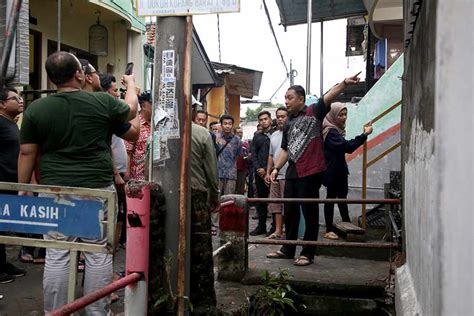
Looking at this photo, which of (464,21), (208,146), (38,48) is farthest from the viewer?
(38,48)

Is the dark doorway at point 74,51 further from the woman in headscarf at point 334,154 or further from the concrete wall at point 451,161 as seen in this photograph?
the concrete wall at point 451,161

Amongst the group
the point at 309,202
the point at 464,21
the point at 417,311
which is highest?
the point at 464,21

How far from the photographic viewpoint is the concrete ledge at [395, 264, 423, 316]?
297 cm

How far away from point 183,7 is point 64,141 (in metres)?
1.07

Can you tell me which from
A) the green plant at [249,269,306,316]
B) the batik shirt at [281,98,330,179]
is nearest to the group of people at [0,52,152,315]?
the green plant at [249,269,306,316]

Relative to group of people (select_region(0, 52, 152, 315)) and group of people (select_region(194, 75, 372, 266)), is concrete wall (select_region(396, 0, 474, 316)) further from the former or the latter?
group of people (select_region(194, 75, 372, 266))

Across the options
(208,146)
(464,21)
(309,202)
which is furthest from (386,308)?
(464,21)

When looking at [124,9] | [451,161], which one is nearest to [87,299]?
[451,161]

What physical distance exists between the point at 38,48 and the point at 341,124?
225 inches

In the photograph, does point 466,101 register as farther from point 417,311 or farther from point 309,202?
point 309,202

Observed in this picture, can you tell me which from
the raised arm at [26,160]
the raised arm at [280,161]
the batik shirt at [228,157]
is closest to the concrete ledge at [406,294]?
the raised arm at [280,161]

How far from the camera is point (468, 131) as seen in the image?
2.10 m

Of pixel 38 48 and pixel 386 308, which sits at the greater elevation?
pixel 38 48

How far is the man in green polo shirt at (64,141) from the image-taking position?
111 inches
